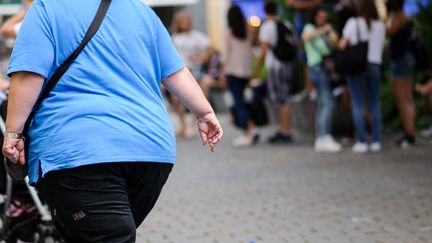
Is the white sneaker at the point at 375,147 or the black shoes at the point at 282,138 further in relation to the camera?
the black shoes at the point at 282,138

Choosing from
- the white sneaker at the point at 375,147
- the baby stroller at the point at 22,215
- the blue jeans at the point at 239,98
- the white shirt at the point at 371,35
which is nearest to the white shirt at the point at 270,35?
the blue jeans at the point at 239,98

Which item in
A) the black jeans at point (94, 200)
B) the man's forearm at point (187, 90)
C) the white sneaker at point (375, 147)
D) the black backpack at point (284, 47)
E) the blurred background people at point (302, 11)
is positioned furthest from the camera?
the black backpack at point (284, 47)

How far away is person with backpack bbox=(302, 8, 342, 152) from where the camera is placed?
1207 centimetres

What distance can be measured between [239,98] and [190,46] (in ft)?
7.55

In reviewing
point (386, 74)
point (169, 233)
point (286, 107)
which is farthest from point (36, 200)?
point (386, 74)

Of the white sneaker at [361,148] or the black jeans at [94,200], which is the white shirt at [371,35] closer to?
the white sneaker at [361,148]

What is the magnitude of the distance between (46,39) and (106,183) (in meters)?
0.59

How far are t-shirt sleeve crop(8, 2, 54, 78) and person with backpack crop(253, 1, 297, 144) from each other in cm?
933

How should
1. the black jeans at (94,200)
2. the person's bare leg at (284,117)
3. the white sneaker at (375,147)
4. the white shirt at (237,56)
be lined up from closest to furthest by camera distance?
the black jeans at (94,200)
the white sneaker at (375,147)
the white shirt at (237,56)
the person's bare leg at (284,117)

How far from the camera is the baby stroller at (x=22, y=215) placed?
5477 mm

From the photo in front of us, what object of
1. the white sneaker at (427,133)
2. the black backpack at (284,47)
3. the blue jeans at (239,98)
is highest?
the black backpack at (284,47)

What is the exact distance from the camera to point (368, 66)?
11461 millimetres

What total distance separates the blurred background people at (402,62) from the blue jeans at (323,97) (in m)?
0.83

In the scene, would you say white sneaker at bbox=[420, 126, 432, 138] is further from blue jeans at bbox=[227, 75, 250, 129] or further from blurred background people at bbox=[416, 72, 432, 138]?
blue jeans at bbox=[227, 75, 250, 129]
